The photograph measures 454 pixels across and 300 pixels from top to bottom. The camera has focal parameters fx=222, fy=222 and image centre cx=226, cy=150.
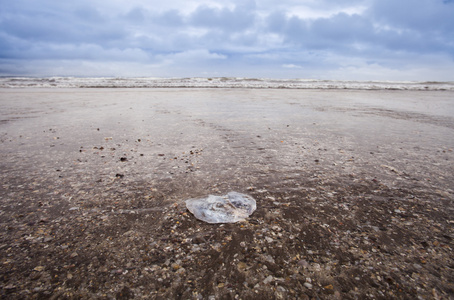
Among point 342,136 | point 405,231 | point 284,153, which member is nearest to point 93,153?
point 284,153

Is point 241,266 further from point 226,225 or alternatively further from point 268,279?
point 226,225

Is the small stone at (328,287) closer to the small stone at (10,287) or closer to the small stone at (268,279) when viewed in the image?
the small stone at (268,279)

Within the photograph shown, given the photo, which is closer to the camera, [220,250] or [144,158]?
[220,250]

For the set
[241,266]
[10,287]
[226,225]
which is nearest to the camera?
[10,287]

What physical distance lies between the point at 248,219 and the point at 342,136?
4.49m

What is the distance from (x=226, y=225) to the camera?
221 cm

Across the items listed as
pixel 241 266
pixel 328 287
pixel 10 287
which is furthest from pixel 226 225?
pixel 10 287

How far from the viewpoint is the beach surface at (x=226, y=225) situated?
1587mm

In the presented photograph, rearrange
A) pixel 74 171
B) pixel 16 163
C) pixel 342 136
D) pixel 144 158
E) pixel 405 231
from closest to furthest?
pixel 405 231 → pixel 74 171 → pixel 16 163 → pixel 144 158 → pixel 342 136

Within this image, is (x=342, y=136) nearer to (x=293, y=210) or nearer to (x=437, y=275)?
(x=293, y=210)

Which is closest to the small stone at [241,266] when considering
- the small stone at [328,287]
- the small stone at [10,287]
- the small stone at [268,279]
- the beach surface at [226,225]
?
the beach surface at [226,225]

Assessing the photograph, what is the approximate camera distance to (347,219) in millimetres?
2303

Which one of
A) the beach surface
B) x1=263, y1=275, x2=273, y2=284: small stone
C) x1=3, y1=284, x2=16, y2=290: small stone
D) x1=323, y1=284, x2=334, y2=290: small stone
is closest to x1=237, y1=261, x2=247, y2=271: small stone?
the beach surface

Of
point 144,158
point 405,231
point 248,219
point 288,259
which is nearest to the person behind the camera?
point 288,259
